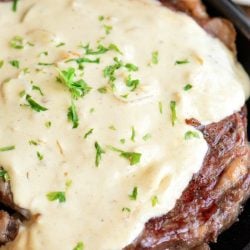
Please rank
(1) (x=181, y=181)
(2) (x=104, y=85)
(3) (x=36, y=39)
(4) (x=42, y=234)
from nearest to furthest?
(4) (x=42, y=234) → (1) (x=181, y=181) → (2) (x=104, y=85) → (3) (x=36, y=39)

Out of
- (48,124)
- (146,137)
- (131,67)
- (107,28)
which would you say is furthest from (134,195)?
(107,28)

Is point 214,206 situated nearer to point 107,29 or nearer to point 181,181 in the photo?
point 181,181

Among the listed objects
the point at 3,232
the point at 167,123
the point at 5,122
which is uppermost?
the point at 167,123

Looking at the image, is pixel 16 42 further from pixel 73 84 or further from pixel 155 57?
pixel 155 57

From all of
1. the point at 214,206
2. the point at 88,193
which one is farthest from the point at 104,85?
the point at 214,206

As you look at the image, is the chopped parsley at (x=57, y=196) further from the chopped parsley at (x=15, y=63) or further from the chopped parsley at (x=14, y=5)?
the chopped parsley at (x=14, y=5)

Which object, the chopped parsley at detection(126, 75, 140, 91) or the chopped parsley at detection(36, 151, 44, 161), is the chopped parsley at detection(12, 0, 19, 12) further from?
the chopped parsley at detection(36, 151, 44, 161)

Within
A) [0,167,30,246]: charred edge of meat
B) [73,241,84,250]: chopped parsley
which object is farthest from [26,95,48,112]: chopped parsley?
[73,241,84,250]: chopped parsley
